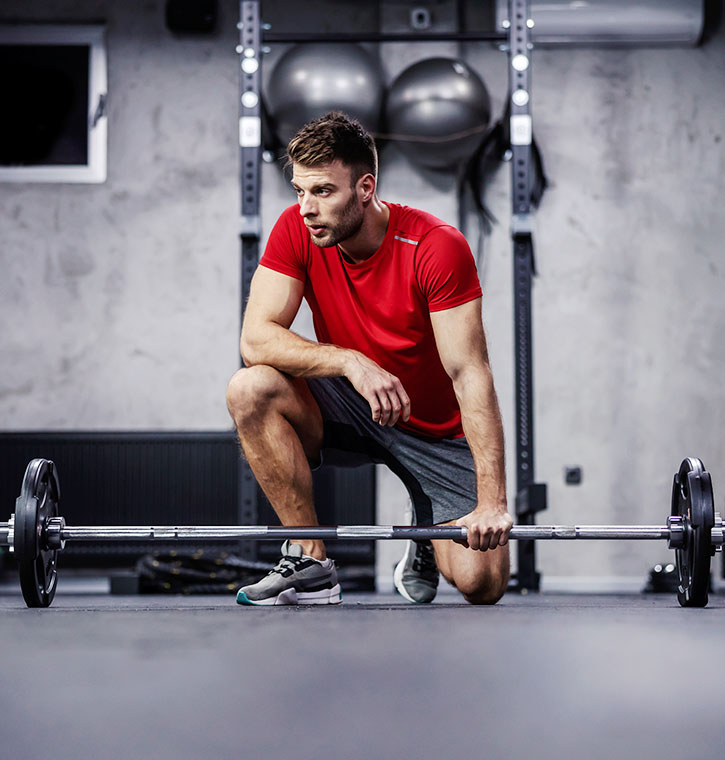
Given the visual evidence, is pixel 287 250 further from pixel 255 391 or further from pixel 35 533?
pixel 35 533

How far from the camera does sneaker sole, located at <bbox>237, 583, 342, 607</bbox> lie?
1955mm

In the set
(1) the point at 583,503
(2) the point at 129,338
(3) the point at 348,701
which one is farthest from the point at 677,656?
(2) the point at 129,338

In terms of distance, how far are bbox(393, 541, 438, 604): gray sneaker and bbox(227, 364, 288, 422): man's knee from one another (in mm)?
580

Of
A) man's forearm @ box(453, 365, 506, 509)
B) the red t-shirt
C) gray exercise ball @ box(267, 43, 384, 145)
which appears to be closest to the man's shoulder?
the red t-shirt

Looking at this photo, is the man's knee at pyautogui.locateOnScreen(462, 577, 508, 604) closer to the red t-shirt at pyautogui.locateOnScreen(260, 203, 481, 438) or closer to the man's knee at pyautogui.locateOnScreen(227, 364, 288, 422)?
the red t-shirt at pyautogui.locateOnScreen(260, 203, 481, 438)

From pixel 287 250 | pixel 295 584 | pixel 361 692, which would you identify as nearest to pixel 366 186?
pixel 287 250

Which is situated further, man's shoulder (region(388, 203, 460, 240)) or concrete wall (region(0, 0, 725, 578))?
concrete wall (region(0, 0, 725, 578))

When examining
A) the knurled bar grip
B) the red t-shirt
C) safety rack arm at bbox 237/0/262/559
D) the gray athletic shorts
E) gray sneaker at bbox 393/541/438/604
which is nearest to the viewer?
the knurled bar grip

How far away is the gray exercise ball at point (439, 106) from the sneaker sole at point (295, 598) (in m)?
2.35

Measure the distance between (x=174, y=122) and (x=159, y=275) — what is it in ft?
2.43

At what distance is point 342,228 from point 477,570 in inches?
32.5

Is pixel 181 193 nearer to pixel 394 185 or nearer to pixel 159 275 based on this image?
pixel 159 275

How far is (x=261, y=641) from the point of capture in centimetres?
123

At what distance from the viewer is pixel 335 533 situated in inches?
73.3
